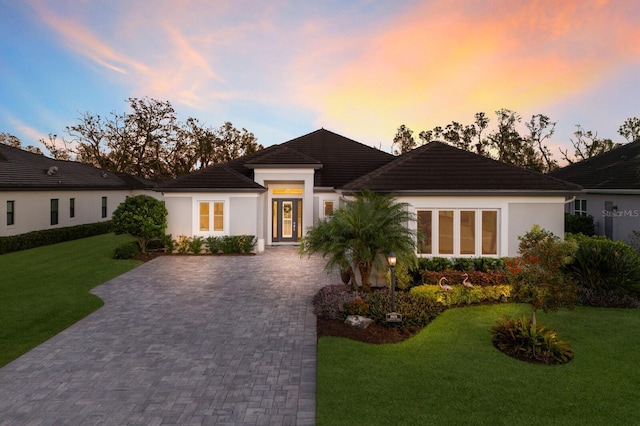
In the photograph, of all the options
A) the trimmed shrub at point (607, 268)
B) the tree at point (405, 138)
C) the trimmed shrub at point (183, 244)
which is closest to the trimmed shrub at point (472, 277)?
the trimmed shrub at point (607, 268)

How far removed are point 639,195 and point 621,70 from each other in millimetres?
8288

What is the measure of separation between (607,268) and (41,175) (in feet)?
98.4

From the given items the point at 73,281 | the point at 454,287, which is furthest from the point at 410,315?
the point at 73,281

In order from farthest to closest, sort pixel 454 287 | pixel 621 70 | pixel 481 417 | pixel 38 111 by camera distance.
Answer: pixel 38 111, pixel 621 70, pixel 454 287, pixel 481 417

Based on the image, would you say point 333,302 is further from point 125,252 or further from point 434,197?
point 125,252

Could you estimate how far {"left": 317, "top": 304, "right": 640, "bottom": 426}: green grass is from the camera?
Result: 179 inches

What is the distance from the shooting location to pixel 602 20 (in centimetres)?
1472

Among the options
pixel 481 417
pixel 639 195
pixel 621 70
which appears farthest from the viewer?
pixel 621 70

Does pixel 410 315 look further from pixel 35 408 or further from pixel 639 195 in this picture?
pixel 639 195

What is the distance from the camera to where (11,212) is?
744 inches

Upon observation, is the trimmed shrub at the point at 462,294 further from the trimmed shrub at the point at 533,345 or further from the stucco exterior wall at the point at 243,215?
the stucco exterior wall at the point at 243,215

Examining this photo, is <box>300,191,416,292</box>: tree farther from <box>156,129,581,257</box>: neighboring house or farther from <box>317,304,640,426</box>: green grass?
<box>317,304,640,426</box>: green grass

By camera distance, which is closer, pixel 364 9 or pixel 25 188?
pixel 364 9

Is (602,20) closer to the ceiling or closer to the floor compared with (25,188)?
closer to the ceiling
